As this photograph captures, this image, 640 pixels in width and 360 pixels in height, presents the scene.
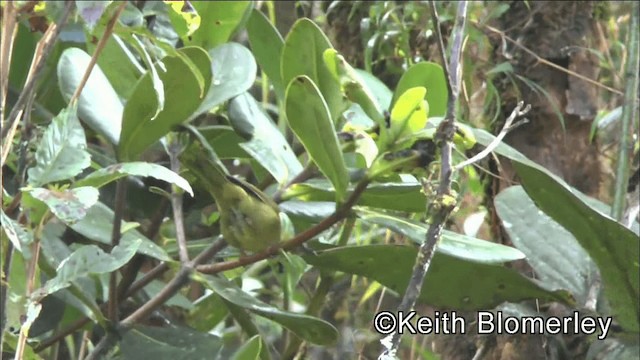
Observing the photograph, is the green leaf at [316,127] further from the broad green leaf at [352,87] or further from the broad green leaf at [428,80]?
the broad green leaf at [428,80]

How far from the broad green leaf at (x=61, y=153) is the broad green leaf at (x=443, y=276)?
0.23 m

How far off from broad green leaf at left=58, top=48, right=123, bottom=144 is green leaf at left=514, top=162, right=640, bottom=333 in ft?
1.10

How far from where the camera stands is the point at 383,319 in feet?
2.20

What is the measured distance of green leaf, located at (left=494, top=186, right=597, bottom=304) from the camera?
76cm

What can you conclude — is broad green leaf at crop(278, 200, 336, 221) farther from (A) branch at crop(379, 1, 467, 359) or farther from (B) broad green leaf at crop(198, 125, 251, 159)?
(A) branch at crop(379, 1, 467, 359)

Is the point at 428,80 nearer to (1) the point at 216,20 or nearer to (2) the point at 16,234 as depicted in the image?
(1) the point at 216,20

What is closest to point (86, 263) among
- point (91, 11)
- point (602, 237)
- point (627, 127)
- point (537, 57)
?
point (91, 11)

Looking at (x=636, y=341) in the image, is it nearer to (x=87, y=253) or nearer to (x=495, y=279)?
(x=495, y=279)

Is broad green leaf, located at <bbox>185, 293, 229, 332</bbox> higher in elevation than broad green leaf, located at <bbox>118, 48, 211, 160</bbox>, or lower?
lower

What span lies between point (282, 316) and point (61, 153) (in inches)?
8.5

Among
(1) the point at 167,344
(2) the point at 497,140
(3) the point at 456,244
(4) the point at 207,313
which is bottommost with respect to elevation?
(4) the point at 207,313

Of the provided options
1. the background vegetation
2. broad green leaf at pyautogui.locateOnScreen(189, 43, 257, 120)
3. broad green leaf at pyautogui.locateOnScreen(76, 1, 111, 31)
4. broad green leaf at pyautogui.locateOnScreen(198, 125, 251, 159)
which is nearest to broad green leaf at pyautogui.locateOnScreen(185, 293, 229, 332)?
the background vegetation

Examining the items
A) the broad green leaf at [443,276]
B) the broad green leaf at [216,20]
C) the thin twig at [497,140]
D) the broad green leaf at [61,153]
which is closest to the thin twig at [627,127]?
the broad green leaf at [443,276]

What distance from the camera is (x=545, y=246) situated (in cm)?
78
